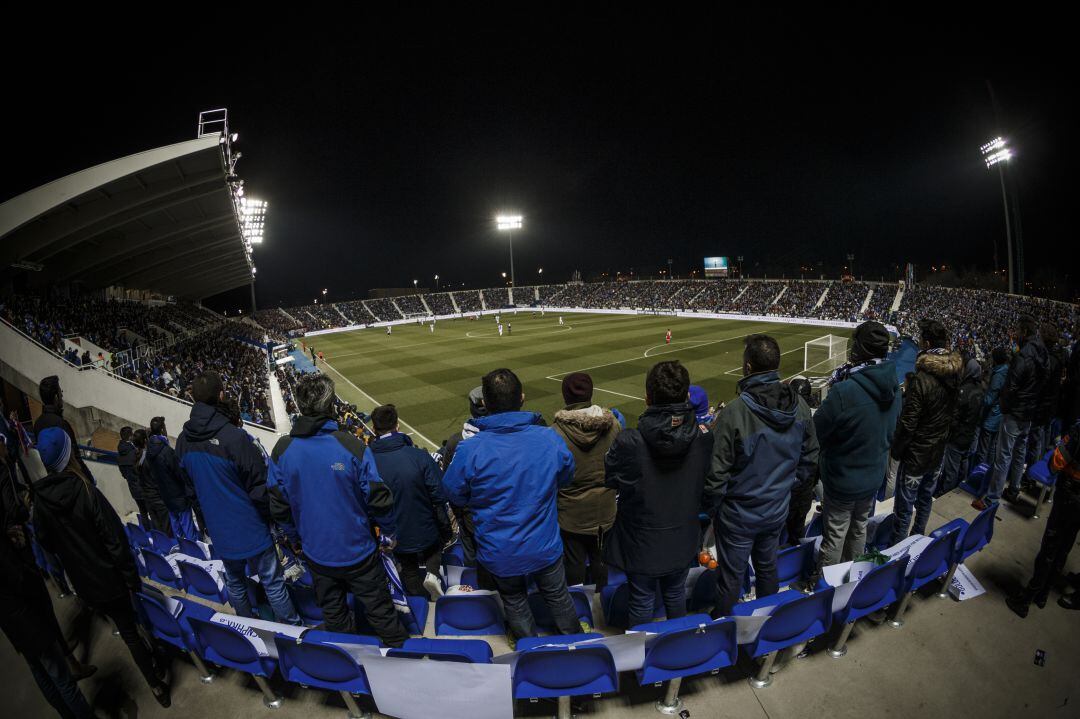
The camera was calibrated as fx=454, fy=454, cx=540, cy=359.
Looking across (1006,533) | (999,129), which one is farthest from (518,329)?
(1006,533)

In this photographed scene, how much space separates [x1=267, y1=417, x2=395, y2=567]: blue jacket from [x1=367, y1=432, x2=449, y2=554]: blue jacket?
495 mm

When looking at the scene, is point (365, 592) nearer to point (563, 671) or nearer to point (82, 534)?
Answer: point (563, 671)

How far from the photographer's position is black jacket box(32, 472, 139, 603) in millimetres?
2929

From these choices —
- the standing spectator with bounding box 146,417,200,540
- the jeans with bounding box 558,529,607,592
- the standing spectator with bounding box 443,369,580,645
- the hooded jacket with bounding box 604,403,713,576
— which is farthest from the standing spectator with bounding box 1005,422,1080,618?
the standing spectator with bounding box 146,417,200,540

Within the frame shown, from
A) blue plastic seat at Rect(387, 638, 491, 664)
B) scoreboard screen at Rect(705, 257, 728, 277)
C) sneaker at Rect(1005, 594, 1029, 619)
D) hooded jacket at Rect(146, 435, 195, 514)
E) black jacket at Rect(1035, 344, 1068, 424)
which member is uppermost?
scoreboard screen at Rect(705, 257, 728, 277)

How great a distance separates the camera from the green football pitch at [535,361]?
61.9ft

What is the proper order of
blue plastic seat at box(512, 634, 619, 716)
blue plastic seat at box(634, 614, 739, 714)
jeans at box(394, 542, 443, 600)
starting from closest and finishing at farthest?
1. blue plastic seat at box(512, 634, 619, 716)
2. blue plastic seat at box(634, 614, 739, 714)
3. jeans at box(394, 542, 443, 600)

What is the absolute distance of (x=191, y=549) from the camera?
193 inches

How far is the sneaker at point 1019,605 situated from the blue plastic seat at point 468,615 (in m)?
3.91

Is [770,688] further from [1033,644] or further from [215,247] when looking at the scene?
[215,247]

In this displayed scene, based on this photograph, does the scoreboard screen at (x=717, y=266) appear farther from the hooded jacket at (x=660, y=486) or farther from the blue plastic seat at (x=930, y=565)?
the hooded jacket at (x=660, y=486)

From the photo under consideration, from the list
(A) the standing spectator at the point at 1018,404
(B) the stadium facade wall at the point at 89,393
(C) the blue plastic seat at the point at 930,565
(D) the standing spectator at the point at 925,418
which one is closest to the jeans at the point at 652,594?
(C) the blue plastic seat at the point at 930,565

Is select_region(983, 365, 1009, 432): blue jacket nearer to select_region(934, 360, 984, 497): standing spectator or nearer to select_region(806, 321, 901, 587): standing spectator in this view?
select_region(934, 360, 984, 497): standing spectator

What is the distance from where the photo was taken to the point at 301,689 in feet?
10.5
